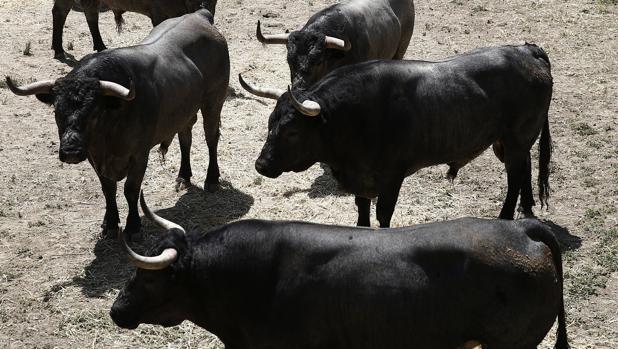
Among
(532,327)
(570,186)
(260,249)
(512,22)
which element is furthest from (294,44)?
(512,22)

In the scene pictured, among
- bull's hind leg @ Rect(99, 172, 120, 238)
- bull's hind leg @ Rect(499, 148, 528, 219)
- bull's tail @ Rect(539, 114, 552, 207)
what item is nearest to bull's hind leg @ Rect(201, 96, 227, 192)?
bull's hind leg @ Rect(99, 172, 120, 238)

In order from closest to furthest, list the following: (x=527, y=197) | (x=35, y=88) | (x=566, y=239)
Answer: (x=35, y=88)
(x=566, y=239)
(x=527, y=197)

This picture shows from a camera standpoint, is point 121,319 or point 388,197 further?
point 388,197

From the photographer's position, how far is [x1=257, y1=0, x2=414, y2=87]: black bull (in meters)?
10.5

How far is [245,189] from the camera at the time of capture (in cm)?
1099

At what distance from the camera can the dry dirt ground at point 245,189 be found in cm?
828

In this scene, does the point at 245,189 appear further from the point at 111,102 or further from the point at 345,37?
the point at 111,102

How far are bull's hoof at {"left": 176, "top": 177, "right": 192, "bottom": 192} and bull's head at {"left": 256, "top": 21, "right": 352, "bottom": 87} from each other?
187 centimetres

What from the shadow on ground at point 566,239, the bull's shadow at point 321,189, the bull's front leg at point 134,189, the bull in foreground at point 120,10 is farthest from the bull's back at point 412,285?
the bull in foreground at point 120,10

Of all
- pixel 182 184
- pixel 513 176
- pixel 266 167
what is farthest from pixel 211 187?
pixel 513 176

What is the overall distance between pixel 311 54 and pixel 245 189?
1871mm

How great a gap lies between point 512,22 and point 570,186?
6312 mm

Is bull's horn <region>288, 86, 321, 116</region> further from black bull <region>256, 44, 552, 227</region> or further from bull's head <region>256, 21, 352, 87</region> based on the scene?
bull's head <region>256, 21, 352, 87</region>

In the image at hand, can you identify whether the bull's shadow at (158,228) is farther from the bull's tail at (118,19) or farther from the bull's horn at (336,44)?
the bull's tail at (118,19)
